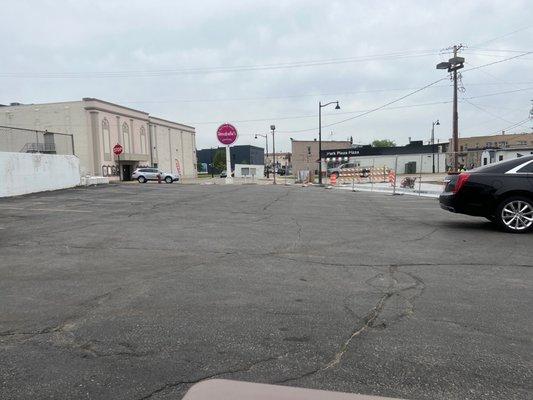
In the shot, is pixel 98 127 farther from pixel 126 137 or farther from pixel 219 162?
pixel 219 162

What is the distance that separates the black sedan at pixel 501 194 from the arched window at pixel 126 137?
52706 mm

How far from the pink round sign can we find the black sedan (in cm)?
2549

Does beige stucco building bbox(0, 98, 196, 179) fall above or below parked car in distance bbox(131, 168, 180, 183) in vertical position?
above

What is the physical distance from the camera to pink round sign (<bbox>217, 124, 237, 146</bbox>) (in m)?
33.7

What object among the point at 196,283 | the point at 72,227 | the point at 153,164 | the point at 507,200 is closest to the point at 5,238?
the point at 72,227

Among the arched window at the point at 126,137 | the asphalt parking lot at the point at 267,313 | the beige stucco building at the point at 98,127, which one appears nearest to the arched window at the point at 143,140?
the beige stucco building at the point at 98,127

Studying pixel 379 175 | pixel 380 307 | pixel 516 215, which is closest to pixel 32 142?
pixel 516 215

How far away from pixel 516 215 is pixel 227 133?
26.6m

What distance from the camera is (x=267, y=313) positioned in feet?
14.3

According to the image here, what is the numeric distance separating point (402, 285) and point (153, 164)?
6278 centimetres

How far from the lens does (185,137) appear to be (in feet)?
253

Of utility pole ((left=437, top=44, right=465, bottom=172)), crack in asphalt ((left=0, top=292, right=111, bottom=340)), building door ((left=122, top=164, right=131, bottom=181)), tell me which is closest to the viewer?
crack in asphalt ((left=0, top=292, right=111, bottom=340))

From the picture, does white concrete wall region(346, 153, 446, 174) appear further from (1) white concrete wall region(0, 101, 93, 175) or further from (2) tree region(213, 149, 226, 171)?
(2) tree region(213, 149, 226, 171)

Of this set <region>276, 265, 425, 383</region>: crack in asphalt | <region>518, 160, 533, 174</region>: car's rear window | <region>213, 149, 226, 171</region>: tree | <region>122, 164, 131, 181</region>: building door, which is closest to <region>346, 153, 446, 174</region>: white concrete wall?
<region>122, 164, 131, 181</region>: building door
